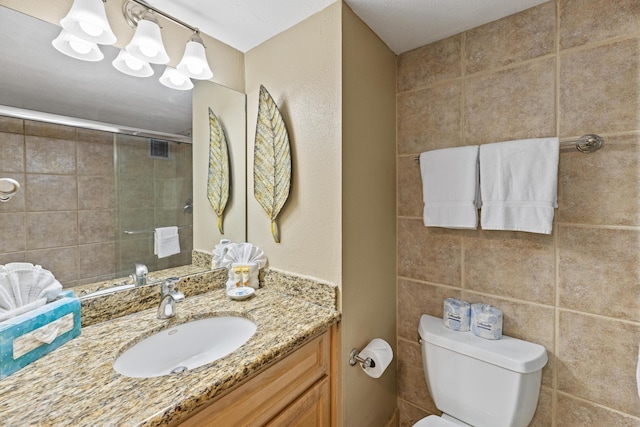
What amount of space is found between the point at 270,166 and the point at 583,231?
1278 mm

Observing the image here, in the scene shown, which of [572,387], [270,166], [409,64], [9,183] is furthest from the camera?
[409,64]

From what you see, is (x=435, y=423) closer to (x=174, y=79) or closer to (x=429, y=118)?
(x=429, y=118)

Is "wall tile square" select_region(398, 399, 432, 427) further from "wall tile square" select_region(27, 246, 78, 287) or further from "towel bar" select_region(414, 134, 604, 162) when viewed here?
"wall tile square" select_region(27, 246, 78, 287)

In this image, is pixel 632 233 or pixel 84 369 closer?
pixel 84 369

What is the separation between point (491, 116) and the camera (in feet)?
3.97

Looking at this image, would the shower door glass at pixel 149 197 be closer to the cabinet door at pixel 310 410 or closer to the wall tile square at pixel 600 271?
the cabinet door at pixel 310 410

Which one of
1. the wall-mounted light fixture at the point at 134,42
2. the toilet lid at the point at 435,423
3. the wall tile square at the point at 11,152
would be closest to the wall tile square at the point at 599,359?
the toilet lid at the point at 435,423

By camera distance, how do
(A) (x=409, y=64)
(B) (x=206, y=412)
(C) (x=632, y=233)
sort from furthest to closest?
(A) (x=409, y=64) → (C) (x=632, y=233) → (B) (x=206, y=412)

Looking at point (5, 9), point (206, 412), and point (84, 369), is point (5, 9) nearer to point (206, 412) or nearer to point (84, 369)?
point (84, 369)

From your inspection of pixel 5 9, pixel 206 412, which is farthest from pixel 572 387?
pixel 5 9

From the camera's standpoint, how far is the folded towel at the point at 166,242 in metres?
1.20

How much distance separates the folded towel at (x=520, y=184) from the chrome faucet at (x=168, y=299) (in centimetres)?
126

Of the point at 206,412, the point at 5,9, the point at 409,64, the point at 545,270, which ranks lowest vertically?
the point at 206,412

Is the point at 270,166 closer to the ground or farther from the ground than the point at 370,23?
closer to the ground
